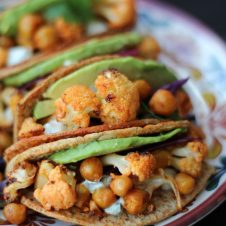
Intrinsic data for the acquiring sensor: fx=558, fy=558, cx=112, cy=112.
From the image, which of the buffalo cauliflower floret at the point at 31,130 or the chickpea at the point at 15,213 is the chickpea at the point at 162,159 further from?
the chickpea at the point at 15,213

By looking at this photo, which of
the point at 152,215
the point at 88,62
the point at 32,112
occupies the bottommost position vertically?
the point at 152,215

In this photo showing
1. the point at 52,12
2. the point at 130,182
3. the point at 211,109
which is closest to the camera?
the point at 130,182

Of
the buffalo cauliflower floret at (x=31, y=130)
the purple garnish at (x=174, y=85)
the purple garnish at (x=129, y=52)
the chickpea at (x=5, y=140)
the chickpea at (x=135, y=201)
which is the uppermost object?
the purple garnish at (x=129, y=52)

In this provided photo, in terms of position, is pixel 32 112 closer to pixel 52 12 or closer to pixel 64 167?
pixel 64 167

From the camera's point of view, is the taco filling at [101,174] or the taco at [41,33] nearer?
the taco filling at [101,174]

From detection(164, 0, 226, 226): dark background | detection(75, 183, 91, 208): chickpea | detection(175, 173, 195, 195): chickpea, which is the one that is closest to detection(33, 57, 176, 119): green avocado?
detection(75, 183, 91, 208): chickpea

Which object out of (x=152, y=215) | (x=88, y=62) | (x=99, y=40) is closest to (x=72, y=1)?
(x=99, y=40)

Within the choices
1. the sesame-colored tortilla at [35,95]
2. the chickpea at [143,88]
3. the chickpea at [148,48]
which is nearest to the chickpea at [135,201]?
the chickpea at [143,88]
